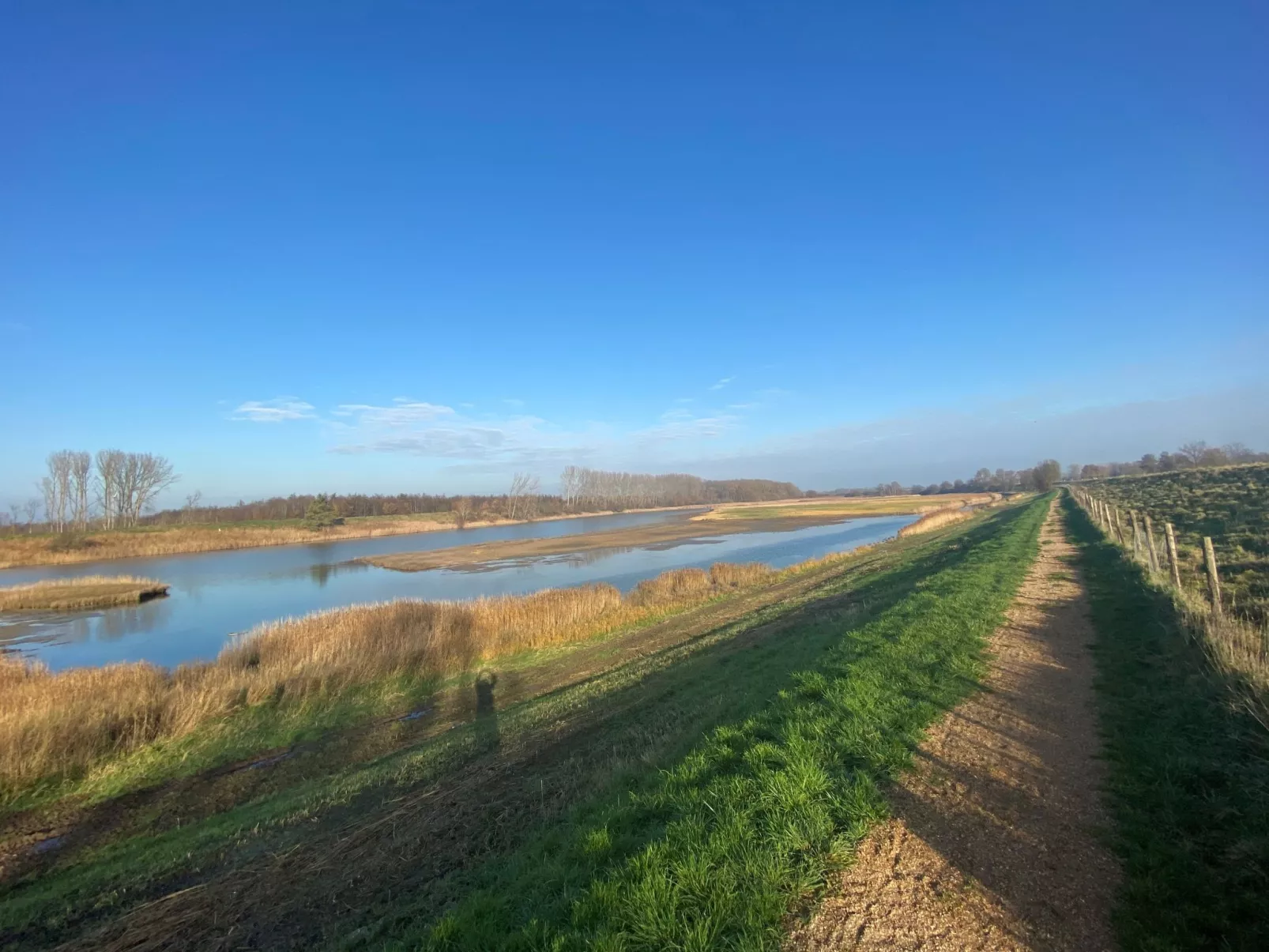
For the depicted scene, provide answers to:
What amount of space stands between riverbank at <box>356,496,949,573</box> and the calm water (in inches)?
90.7

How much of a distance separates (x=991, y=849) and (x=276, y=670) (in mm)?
14948

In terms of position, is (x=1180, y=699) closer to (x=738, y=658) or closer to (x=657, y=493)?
(x=738, y=658)

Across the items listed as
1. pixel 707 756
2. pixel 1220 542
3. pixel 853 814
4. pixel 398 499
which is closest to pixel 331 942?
pixel 707 756

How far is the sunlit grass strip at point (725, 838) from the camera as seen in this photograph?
10.7 feet

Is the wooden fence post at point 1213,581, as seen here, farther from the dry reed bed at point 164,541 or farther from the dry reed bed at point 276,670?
the dry reed bed at point 164,541

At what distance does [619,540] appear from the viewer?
59125mm

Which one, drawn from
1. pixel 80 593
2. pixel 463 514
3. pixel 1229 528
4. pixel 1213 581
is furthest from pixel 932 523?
pixel 463 514

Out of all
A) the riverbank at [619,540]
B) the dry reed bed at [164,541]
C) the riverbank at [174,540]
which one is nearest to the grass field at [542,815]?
the riverbank at [619,540]

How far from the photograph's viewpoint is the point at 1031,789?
4578 mm

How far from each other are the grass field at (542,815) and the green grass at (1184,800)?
1413 mm

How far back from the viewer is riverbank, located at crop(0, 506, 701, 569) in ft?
171

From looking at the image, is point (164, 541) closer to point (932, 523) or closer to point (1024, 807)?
point (932, 523)

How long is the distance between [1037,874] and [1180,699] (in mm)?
3874

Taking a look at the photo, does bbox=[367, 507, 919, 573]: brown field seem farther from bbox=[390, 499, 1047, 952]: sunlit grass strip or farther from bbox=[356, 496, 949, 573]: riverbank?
bbox=[390, 499, 1047, 952]: sunlit grass strip
